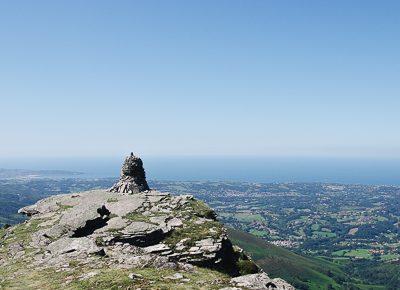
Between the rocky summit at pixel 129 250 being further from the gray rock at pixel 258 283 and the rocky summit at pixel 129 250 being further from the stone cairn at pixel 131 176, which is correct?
the stone cairn at pixel 131 176

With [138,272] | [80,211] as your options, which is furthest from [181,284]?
[80,211]

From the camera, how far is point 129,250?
28984mm

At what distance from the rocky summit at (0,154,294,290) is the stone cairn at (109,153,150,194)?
19.2 feet

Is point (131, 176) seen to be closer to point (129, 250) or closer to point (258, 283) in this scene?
point (129, 250)

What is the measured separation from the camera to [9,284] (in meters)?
24.4

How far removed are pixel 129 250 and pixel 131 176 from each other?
21108 mm

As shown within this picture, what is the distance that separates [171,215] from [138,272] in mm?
12031

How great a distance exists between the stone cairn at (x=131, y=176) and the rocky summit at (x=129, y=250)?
5847mm

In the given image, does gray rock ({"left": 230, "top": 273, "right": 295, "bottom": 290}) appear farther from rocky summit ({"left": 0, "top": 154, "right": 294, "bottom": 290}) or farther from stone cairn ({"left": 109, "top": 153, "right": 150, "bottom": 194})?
stone cairn ({"left": 109, "top": 153, "right": 150, "bottom": 194})

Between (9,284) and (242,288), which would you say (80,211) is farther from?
(242,288)

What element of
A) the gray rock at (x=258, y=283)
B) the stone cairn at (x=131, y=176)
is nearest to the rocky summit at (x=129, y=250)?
the gray rock at (x=258, y=283)

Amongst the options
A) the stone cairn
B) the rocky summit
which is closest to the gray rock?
the rocky summit

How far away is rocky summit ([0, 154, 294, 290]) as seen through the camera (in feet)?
76.4

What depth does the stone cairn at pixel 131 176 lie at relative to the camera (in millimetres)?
48531
